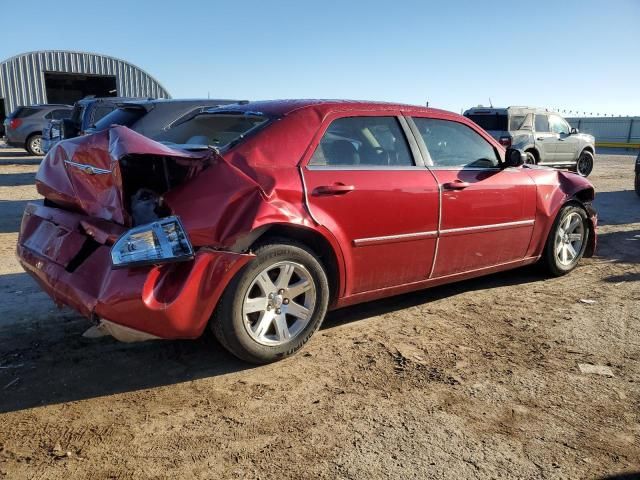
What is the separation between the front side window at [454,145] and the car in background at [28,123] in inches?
679

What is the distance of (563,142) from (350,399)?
1302cm

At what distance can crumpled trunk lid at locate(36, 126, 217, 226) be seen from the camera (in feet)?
9.09

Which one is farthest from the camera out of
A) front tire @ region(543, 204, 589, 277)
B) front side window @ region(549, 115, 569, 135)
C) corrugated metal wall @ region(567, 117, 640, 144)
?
corrugated metal wall @ region(567, 117, 640, 144)

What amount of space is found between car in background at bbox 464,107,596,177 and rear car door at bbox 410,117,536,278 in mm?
7936

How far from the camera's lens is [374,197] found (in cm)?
350

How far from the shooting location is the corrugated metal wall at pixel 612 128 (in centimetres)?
3061

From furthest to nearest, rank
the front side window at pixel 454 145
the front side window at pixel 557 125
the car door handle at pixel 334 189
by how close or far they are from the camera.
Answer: the front side window at pixel 557 125
the front side window at pixel 454 145
the car door handle at pixel 334 189

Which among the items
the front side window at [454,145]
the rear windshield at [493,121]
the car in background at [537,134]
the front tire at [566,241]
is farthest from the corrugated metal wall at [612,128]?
the front side window at [454,145]

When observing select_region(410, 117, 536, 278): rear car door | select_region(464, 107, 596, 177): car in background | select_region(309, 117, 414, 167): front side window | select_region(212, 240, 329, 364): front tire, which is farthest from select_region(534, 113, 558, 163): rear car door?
select_region(212, 240, 329, 364): front tire

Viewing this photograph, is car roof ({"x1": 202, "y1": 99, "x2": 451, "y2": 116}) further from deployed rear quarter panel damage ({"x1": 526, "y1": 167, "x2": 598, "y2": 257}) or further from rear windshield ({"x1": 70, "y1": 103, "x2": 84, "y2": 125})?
rear windshield ({"x1": 70, "y1": 103, "x2": 84, "y2": 125})

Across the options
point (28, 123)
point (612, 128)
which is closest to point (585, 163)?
point (28, 123)

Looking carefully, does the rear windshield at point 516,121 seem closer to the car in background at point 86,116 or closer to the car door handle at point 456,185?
the car in background at point 86,116

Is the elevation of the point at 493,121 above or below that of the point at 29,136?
above

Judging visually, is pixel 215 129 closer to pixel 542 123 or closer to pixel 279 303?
pixel 279 303
